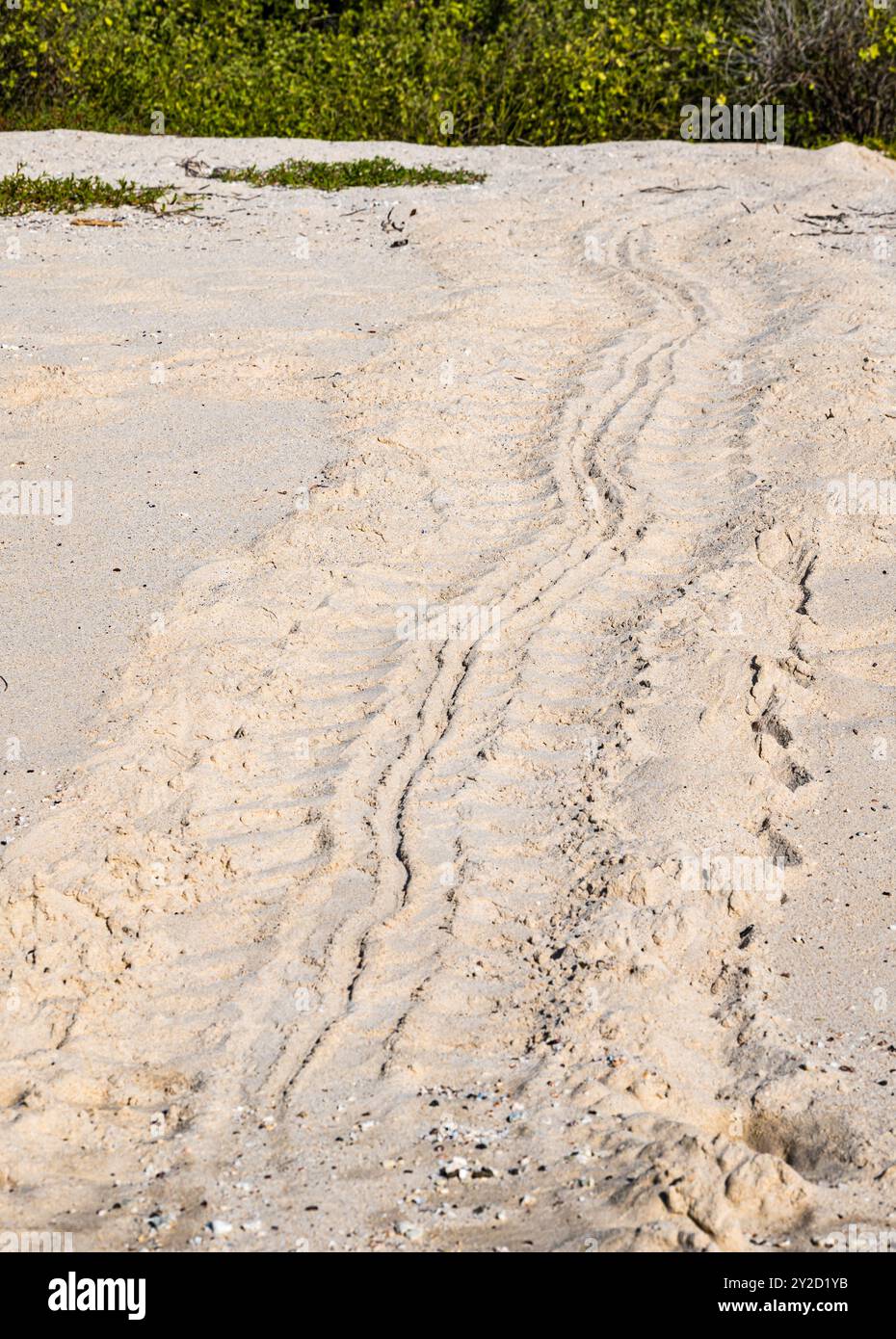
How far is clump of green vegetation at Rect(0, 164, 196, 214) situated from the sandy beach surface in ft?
4.35

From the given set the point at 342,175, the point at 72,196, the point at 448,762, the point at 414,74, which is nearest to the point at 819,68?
the point at 414,74

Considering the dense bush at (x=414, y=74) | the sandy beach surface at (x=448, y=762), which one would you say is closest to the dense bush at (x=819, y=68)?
the dense bush at (x=414, y=74)

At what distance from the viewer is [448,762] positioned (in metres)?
4.09

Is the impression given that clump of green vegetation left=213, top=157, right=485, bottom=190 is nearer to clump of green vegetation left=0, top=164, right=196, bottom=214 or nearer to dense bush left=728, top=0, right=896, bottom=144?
clump of green vegetation left=0, top=164, right=196, bottom=214

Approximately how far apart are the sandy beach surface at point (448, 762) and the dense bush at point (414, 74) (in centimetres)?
409

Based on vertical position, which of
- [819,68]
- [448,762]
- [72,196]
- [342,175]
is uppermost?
[819,68]

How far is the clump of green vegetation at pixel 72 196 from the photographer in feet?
27.9

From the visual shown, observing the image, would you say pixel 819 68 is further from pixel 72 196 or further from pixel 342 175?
pixel 72 196

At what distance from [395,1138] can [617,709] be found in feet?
5.63

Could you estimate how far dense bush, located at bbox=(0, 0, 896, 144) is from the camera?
10750 mm

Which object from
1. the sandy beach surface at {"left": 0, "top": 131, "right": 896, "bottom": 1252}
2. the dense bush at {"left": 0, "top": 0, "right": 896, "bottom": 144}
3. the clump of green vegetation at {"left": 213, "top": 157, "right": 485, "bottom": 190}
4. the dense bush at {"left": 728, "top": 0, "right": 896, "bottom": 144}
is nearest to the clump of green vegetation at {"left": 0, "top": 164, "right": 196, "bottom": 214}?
the clump of green vegetation at {"left": 213, "top": 157, "right": 485, "bottom": 190}

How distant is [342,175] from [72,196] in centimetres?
179

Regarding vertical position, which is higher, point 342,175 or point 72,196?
point 342,175

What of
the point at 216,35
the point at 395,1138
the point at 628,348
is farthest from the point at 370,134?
the point at 395,1138
